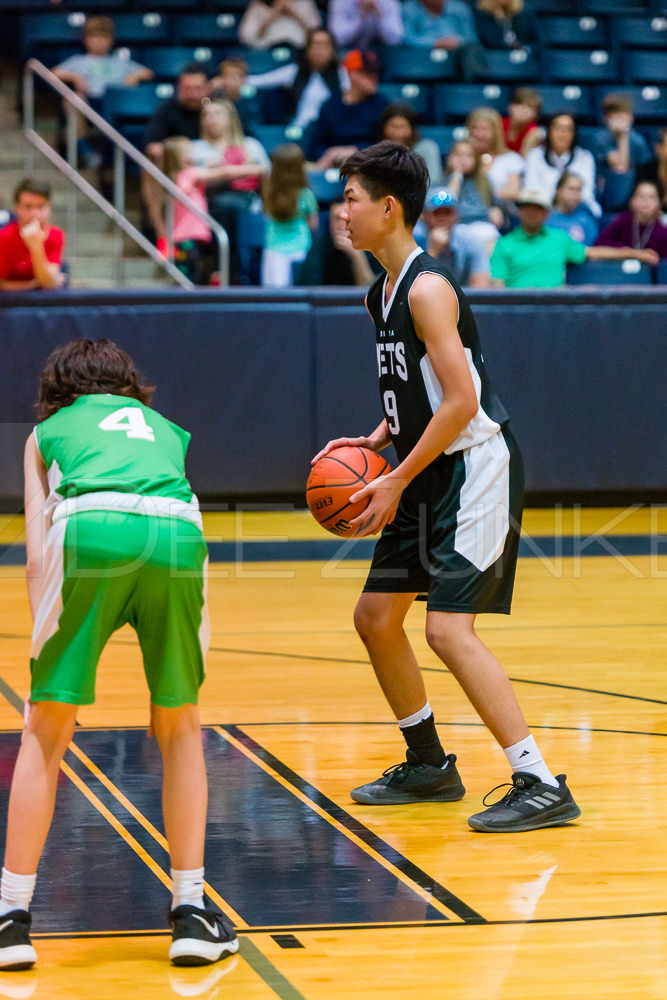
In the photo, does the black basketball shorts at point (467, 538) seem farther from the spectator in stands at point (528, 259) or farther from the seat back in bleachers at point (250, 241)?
the seat back in bleachers at point (250, 241)

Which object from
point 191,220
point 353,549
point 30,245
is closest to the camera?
point 353,549

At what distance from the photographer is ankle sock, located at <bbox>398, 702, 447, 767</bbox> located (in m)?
4.86

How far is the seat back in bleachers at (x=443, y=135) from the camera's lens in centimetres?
1346

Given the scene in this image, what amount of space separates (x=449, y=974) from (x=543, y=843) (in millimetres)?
1100

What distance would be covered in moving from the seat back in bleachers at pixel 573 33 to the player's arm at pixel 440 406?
38.0 feet

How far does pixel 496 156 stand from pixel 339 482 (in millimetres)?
8348

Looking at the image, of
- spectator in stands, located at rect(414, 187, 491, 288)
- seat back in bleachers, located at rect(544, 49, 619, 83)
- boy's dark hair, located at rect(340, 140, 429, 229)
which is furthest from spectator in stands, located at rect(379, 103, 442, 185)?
boy's dark hair, located at rect(340, 140, 429, 229)

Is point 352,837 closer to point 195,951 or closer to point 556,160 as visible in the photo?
point 195,951

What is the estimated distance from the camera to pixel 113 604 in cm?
344

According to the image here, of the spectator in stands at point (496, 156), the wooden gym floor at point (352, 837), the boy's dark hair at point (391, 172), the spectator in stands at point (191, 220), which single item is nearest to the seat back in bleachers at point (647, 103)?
the spectator in stands at point (496, 156)

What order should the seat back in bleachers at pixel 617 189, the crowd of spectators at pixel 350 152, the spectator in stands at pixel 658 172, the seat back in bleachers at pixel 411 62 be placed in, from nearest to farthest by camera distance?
the crowd of spectators at pixel 350 152 → the spectator in stands at pixel 658 172 → the seat back in bleachers at pixel 617 189 → the seat back in bleachers at pixel 411 62

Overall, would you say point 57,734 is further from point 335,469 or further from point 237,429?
point 237,429

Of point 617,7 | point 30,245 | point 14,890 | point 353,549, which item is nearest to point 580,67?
point 617,7

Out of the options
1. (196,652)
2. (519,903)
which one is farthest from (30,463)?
(519,903)
